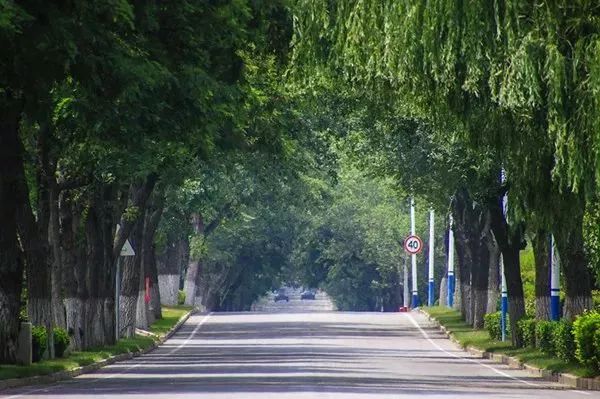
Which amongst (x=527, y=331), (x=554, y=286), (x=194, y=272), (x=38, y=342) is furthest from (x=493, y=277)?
(x=194, y=272)

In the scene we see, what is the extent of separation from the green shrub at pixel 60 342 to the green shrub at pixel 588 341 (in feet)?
40.5

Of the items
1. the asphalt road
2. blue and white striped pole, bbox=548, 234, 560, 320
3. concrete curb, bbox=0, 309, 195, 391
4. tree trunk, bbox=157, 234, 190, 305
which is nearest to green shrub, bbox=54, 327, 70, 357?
concrete curb, bbox=0, 309, 195, 391

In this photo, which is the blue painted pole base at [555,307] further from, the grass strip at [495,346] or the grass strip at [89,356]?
the grass strip at [89,356]

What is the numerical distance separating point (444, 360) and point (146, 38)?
17226mm

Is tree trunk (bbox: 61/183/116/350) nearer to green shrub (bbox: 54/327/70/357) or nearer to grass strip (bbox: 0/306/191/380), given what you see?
grass strip (bbox: 0/306/191/380)

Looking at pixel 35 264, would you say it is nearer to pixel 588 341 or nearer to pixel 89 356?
pixel 89 356

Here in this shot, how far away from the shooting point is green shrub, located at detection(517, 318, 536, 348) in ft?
147

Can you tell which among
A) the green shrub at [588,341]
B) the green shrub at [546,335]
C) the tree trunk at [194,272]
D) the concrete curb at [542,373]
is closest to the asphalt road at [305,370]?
the concrete curb at [542,373]

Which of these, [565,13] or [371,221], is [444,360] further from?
[371,221]

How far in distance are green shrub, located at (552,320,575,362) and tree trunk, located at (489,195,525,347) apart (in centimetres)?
992

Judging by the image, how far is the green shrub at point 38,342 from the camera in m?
36.7

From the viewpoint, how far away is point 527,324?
4534 centimetres

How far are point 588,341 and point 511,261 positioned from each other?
15.7m

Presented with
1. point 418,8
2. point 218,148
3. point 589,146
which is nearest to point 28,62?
point 418,8
